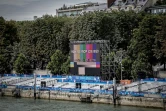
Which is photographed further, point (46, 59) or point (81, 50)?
point (46, 59)

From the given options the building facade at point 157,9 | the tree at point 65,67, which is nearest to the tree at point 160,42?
the tree at point 65,67

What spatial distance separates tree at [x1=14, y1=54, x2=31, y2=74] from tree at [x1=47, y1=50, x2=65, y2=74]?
26.6ft

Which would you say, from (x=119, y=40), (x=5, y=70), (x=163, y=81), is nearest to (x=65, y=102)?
(x=163, y=81)

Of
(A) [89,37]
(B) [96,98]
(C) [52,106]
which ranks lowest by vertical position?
(C) [52,106]

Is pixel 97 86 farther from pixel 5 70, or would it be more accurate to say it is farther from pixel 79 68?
pixel 5 70

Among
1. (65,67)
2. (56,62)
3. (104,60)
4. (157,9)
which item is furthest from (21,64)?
(157,9)

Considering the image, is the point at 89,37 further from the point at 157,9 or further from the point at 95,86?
the point at 157,9

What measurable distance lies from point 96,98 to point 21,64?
37.4 meters

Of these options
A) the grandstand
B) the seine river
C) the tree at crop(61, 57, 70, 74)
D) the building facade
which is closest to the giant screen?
the grandstand

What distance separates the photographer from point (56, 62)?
9738 centimetres

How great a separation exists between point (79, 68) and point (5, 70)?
32.0 meters

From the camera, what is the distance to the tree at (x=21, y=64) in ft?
336

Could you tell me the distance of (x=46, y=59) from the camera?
105m

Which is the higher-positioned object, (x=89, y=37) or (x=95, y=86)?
(x=89, y=37)
